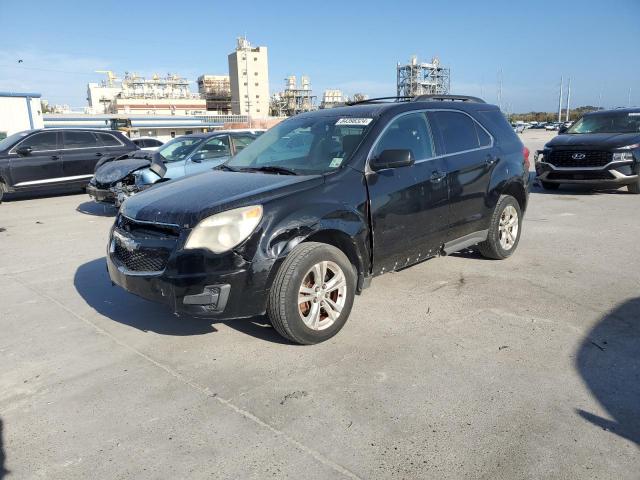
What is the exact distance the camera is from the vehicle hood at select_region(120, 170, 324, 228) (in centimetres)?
355

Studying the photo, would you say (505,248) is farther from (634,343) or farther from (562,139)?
(562,139)

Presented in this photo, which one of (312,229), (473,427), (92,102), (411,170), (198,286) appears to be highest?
(92,102)

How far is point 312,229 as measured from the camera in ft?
12.2

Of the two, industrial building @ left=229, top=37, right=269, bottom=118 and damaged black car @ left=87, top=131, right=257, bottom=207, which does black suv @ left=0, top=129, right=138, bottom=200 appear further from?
industrial building @ left=229, top=37, right=269, bottom=118

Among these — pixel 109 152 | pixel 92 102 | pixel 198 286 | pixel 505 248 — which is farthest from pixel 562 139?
pixel 92 102

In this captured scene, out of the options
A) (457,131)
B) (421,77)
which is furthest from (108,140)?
(421,77)

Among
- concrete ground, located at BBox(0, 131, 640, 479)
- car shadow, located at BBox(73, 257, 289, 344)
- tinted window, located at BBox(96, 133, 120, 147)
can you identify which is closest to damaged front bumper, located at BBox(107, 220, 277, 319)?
car shadow, located at BBox(73, 257, 289, 344)

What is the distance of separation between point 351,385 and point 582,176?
9.30m

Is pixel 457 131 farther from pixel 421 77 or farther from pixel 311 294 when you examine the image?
pixel 421 77

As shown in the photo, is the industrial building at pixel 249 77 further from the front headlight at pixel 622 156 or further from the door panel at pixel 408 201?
the door panel at pixel 408 201

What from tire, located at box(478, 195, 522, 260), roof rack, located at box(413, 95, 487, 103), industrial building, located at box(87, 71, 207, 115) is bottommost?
tire, located at box(478, 195, 522, 260)

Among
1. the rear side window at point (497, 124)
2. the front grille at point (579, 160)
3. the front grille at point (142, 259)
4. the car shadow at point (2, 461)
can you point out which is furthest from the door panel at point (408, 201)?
the front grille at point (579, 160)

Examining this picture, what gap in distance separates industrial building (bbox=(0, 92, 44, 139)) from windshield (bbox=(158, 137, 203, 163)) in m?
19.0

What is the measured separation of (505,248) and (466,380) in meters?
3.06
